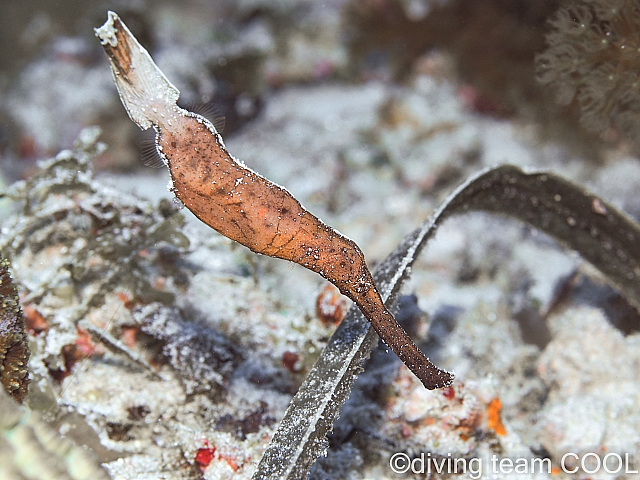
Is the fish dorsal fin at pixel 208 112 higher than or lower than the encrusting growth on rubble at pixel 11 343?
higher

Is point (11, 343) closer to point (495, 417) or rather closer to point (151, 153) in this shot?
point (151, 153)

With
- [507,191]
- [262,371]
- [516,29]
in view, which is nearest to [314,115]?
[516,29]

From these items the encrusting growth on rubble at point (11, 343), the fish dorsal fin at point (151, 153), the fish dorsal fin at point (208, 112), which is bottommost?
the encrusting growth on rubble at point (11, 343)

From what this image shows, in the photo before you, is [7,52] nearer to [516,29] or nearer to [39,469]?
[516,29]

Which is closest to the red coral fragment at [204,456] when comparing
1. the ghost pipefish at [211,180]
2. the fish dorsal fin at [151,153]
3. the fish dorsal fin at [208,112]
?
the ghost pipefish at [211,180]

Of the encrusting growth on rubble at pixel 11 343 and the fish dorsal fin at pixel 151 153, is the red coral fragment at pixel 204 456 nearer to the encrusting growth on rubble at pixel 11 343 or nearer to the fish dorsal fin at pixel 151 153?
the encrusting growth on rubble at pixel 11 343

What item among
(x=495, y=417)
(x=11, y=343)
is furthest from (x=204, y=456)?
(x=495, y=417)

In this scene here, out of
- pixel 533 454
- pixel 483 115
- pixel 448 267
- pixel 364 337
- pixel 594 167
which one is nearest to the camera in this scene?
pixel 364 337
